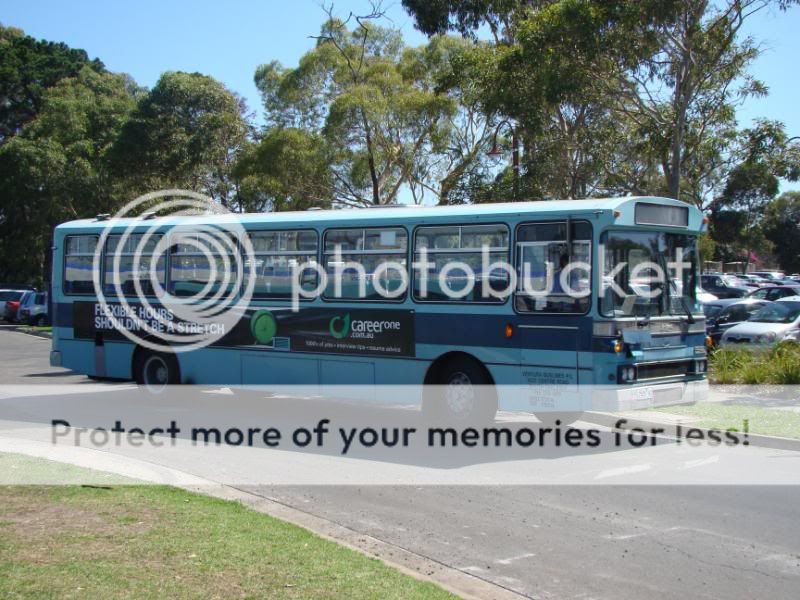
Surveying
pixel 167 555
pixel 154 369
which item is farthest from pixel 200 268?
pixel 167 555

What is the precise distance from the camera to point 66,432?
500 inches

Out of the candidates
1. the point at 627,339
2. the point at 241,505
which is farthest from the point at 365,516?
the point at 627,339

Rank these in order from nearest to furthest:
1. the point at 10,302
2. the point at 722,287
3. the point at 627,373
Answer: the point at 627,373, the point at 722,287, the point at 10,302

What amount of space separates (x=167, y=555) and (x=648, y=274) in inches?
297

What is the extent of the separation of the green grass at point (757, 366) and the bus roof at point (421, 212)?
6012 mm

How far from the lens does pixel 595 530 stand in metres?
8.00

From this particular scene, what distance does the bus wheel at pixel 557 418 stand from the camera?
1297cm

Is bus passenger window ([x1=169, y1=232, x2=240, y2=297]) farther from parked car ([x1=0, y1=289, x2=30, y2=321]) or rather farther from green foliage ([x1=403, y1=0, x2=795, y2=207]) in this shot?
parked car ([x1=0, y1=289, x2=30, y2=321])

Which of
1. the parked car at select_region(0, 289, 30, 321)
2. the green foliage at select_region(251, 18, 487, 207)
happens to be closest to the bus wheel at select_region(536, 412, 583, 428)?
the green foliage at select_region(251, 18, 487, 207)

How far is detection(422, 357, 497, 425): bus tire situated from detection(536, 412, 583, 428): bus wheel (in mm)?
1191

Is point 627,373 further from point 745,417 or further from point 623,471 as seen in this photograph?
point 745,417

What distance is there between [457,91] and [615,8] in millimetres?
11084

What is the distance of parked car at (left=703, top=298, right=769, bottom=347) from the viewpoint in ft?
76.2

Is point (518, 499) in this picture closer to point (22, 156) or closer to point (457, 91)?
point (457, 91)
